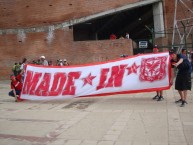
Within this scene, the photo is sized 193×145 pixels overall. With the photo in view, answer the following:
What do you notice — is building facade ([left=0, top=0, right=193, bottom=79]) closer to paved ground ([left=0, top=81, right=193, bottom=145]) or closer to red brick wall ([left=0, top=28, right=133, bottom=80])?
red brick wall ([left=0, top=28, right=133, bottom=80])

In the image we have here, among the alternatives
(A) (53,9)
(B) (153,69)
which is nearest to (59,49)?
(A) (53,9)

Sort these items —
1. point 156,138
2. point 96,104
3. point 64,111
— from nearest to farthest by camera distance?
point 156,138 → point 64,111 → point 96,104

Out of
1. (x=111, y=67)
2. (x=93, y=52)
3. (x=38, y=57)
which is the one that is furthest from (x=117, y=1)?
(x=111, y=67)

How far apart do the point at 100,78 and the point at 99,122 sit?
3.74m

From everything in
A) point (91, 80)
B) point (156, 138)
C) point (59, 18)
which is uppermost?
point (59, 18)

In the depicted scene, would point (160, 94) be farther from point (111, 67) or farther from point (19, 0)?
point (19, 0)

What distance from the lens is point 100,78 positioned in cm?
1224

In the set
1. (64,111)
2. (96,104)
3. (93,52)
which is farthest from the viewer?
(93,52)

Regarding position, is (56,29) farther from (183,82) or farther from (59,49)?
(183,82)

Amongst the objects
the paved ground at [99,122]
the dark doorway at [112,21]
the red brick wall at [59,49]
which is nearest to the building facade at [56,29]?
the red brick wall at [59,49]

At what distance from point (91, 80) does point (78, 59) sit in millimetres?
10840

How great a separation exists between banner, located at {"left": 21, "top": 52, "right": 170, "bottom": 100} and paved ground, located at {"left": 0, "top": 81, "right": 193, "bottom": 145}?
15.2 inches

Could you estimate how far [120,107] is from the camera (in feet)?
34.9

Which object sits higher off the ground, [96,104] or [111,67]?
[111,67]
